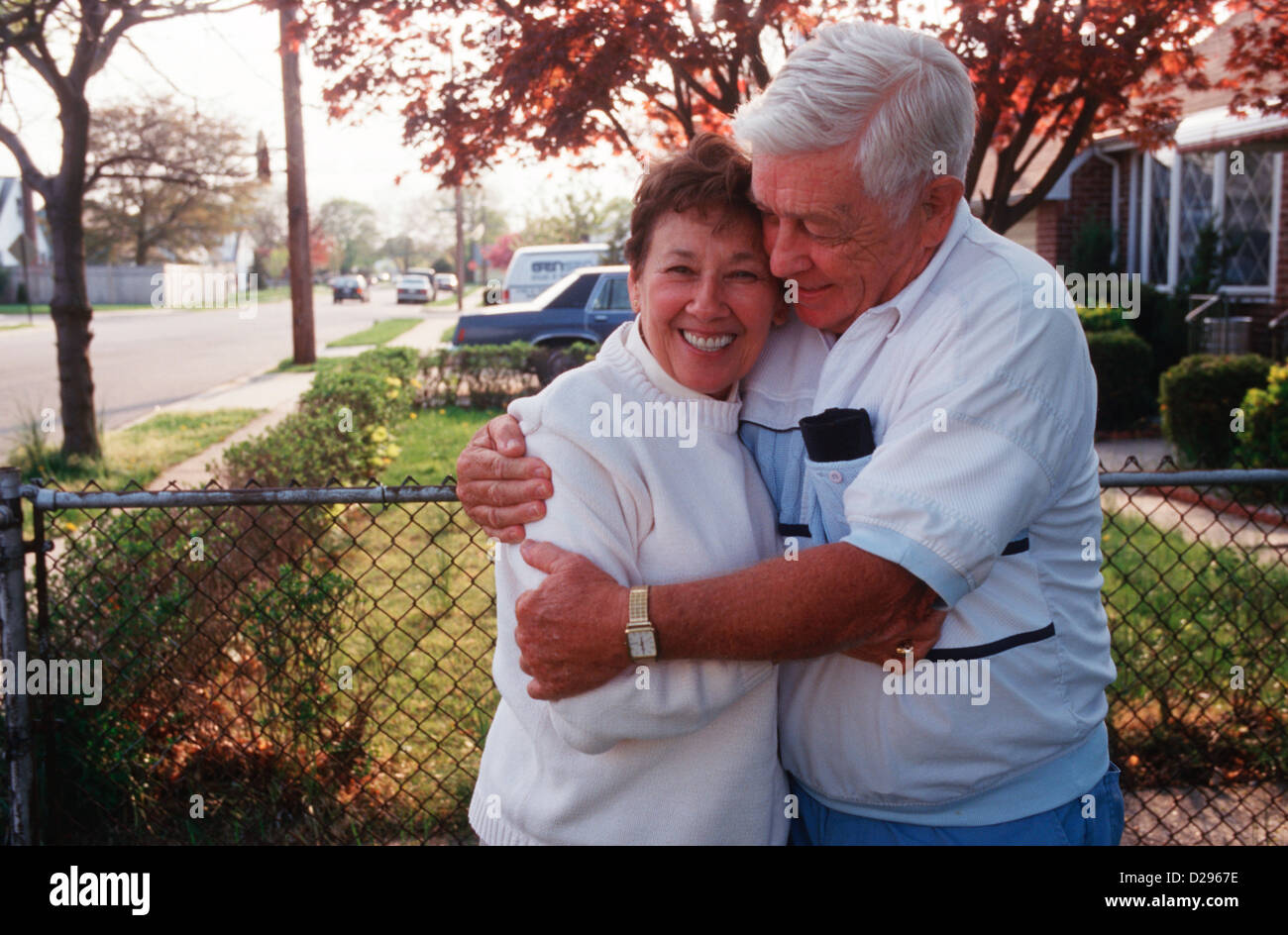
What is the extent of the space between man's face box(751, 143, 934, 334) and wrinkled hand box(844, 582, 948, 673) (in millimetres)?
539

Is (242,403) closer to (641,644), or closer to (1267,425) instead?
(1267,425)

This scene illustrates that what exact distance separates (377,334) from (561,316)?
1574cm

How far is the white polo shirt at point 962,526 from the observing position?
161 centimetres

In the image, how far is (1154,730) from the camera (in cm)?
399

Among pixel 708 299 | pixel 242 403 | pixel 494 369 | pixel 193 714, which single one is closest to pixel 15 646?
pixel 193 714

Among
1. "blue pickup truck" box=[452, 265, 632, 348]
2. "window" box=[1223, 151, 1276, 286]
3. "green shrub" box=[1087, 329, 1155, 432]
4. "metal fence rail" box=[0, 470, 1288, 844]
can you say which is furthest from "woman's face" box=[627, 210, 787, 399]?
"window" box=[1223, 151, 1276, 286]

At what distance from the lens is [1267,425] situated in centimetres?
752

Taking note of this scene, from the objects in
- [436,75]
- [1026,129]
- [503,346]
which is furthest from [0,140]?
[1026,129]

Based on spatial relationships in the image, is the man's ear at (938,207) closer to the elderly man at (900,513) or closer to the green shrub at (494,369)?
the elderly man at (900,513)

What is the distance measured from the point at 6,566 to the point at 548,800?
188 centimetres

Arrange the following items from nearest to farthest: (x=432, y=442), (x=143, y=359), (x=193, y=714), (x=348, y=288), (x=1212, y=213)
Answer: (x=193, y=714)
(x=432, y=442)
(x=1212, y=213)
(x=143, y=359)
(x=348, y=288)

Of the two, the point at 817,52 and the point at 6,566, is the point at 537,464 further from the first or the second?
the point at 6,566

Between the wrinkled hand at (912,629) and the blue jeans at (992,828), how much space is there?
1.21 feet
